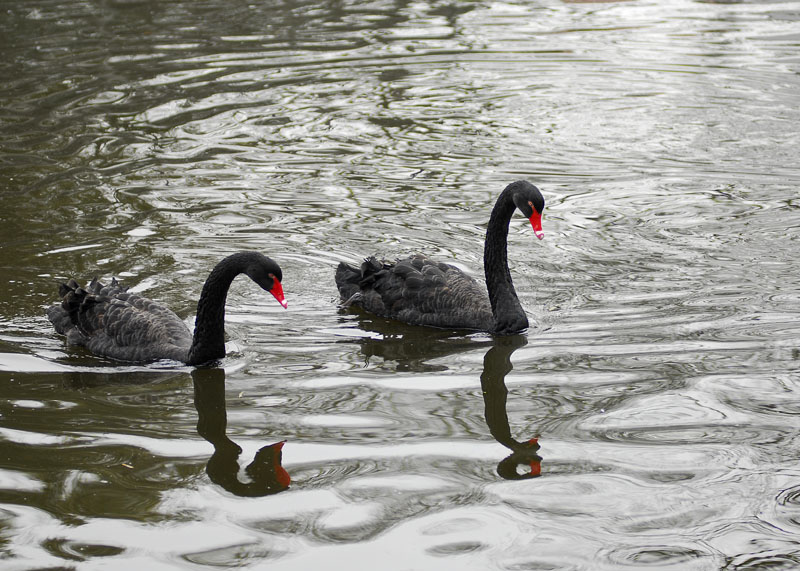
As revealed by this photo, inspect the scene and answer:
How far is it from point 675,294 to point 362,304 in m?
2.09

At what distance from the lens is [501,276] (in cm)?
675

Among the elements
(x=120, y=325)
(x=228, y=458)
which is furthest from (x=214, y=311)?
(x=228, y=458)

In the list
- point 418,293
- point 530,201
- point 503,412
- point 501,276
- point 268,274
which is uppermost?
A: point 530,201

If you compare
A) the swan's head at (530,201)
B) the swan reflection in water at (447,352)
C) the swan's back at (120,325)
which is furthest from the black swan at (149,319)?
the swan's head at (530,201)

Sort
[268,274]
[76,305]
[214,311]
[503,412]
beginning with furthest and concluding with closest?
[76,305], [214,311], [268,274], [503,412]

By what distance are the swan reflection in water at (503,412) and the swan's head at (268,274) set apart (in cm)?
125

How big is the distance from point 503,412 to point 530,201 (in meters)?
1.48

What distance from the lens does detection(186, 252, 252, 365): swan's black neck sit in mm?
5984

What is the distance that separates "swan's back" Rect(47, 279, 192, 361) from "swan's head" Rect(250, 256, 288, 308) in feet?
2.34

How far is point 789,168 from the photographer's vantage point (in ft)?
31.7

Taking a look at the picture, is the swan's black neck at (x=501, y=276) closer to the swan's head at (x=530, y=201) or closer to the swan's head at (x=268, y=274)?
the swan's head at (x=530, y=201)

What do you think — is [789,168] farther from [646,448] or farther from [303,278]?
[646,448]

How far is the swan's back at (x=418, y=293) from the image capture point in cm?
689

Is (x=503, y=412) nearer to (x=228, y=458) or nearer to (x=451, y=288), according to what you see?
(x=228, y=458)
